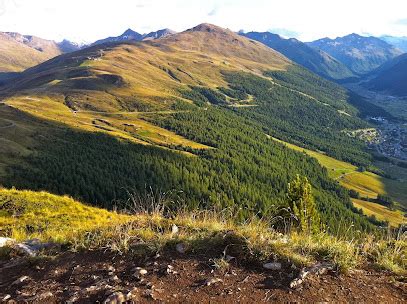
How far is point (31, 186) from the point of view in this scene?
4065 inches

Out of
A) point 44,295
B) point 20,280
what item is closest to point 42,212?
point 20,280

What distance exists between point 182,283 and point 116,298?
4.95ft

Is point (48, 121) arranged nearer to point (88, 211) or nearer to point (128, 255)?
point (88, 211)

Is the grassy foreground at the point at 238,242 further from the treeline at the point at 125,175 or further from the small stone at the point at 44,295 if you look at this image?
the treeline at the point at 125,175

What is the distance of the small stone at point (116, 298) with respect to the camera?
764cm

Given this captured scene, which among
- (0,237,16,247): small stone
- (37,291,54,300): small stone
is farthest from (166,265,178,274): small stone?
(0,237,16,247): small stone

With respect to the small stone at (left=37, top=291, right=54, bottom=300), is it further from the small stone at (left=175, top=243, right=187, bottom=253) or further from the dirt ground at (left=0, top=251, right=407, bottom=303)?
the small stone at (left=175, top=243, right=187, bottom=253)

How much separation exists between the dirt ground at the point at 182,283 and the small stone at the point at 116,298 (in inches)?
7.0

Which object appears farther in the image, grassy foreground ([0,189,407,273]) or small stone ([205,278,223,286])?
grassy foreground ([0,189,407,273])

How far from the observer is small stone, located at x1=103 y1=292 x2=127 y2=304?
7.64 meters

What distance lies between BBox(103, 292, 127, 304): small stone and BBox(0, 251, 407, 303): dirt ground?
0.18 metres

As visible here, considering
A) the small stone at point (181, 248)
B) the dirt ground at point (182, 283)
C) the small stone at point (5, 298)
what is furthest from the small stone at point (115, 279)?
the small stone at point (5, 298)

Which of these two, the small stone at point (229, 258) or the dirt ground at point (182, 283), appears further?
the small stone at point (229, 258)

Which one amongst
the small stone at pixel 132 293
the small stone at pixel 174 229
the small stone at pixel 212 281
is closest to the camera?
the small stone at pixel 132 293
